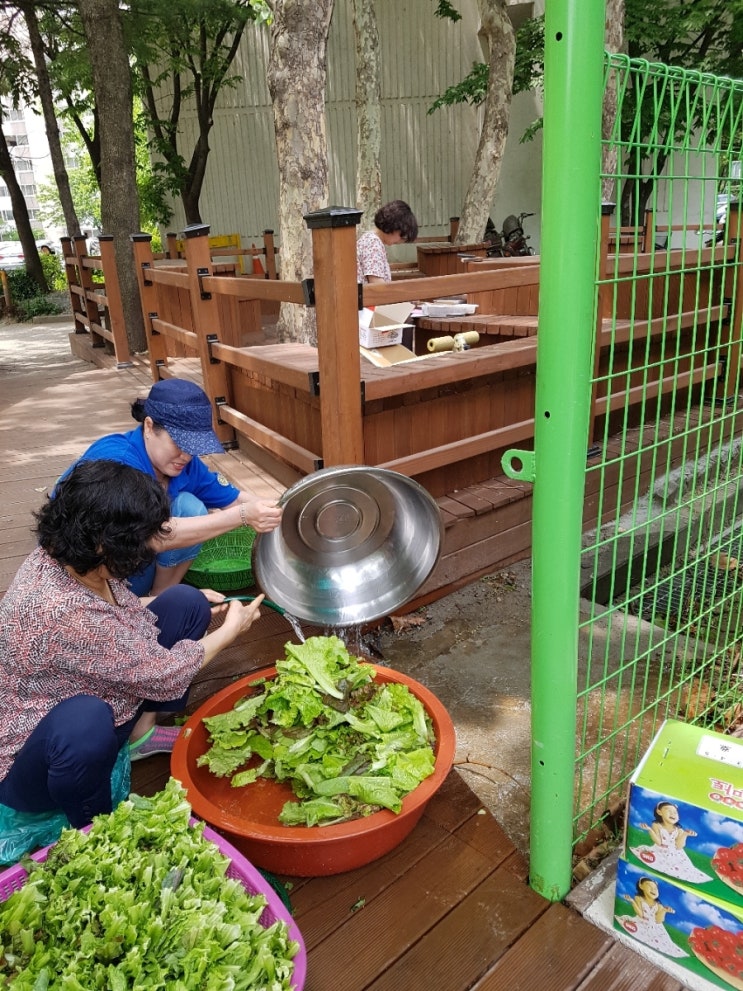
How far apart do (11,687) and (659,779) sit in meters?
1.69

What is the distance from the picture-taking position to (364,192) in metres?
10.0

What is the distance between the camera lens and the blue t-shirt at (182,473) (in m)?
2.62

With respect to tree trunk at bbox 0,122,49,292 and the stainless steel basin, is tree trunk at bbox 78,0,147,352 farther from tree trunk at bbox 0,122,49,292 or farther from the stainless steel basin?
tree trunk at bbox 0,122,49,292

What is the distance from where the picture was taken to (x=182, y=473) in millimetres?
3012

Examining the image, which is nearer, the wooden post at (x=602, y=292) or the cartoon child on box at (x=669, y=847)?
the cartoon child on box at (x=669, y=847)

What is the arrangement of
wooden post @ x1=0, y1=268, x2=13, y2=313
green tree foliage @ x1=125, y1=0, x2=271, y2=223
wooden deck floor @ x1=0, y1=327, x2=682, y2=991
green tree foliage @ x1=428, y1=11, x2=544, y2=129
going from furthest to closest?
1. wooden post @ x1=0, y1=268, x2=13, y2=313
2. green tree foliage @ x1=428, y1=11, x2=544, y2=129
3. green tree foliage @ x1=125, y1=0, x2=271, y2=223
4. wooden deck floor @ x1=0, y1=327, x2=682, y2=991

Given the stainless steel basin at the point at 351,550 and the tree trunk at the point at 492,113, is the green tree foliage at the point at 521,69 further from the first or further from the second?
the stainless steel basin at the point at 351,550

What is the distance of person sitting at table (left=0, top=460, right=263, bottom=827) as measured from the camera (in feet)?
6.18

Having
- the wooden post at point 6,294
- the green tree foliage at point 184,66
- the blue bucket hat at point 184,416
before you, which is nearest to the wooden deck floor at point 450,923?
the blue bucket hat at point 184,416

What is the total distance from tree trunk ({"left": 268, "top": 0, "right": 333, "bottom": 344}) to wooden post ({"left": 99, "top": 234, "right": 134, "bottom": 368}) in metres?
3.75

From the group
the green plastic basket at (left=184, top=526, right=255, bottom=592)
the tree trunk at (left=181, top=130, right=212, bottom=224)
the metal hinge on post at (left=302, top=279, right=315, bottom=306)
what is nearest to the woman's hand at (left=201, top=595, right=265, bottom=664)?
the green plastic basket at (left=184, top=526, right=255, bottom=592)

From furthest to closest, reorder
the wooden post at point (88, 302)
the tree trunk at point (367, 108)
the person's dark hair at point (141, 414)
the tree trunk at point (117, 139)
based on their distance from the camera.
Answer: the tree trunk at point (367, 108)
the wooden post at point (88, 302)
the tree trunk at point (117, 139)
the person's dark hair at point (141, 414)

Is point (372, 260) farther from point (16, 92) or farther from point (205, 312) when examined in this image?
point (16, 92)

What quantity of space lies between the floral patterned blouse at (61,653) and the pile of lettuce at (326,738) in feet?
1.28
